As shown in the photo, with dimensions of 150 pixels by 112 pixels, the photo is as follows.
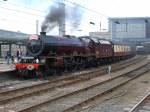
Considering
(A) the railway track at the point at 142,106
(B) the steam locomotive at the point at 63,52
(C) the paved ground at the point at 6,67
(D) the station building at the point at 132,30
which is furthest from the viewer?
(D) the station building at the point at 132,30

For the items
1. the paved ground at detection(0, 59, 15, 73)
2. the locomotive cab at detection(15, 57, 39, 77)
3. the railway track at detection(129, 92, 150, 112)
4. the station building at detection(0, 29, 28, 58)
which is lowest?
the railway track at detection(129, 92, 150, 112)

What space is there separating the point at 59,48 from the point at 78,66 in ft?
16.0

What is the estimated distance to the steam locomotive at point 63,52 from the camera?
25516 millimetres

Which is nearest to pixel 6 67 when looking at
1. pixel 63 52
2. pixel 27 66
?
pixel 63 52

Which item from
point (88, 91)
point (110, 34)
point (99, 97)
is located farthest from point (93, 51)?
point (110, 34)

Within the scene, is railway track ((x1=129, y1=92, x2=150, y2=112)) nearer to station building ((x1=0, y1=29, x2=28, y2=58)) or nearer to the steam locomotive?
the steam locomotive

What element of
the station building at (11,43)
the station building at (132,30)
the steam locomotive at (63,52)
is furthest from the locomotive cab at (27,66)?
the station building at (132,30)

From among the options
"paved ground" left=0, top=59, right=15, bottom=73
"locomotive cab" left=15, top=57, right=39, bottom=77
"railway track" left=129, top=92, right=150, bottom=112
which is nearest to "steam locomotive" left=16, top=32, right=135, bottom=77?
"locomotive cab" left=15, top=57, right=39, bottom=77

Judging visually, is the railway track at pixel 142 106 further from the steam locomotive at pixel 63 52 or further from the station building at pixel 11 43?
the station building at pixel 11 43

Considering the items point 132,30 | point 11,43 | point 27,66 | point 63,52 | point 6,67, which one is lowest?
point 6,67

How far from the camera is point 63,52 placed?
28500mm

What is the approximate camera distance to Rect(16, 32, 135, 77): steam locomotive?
83.7ft

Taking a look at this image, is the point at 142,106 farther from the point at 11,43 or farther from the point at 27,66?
the point at 11,43

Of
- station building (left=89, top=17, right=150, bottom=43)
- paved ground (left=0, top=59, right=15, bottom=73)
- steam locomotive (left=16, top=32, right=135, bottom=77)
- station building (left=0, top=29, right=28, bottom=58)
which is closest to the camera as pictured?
steam locomotive (left=16, top=32, right=135, bottom=77)
